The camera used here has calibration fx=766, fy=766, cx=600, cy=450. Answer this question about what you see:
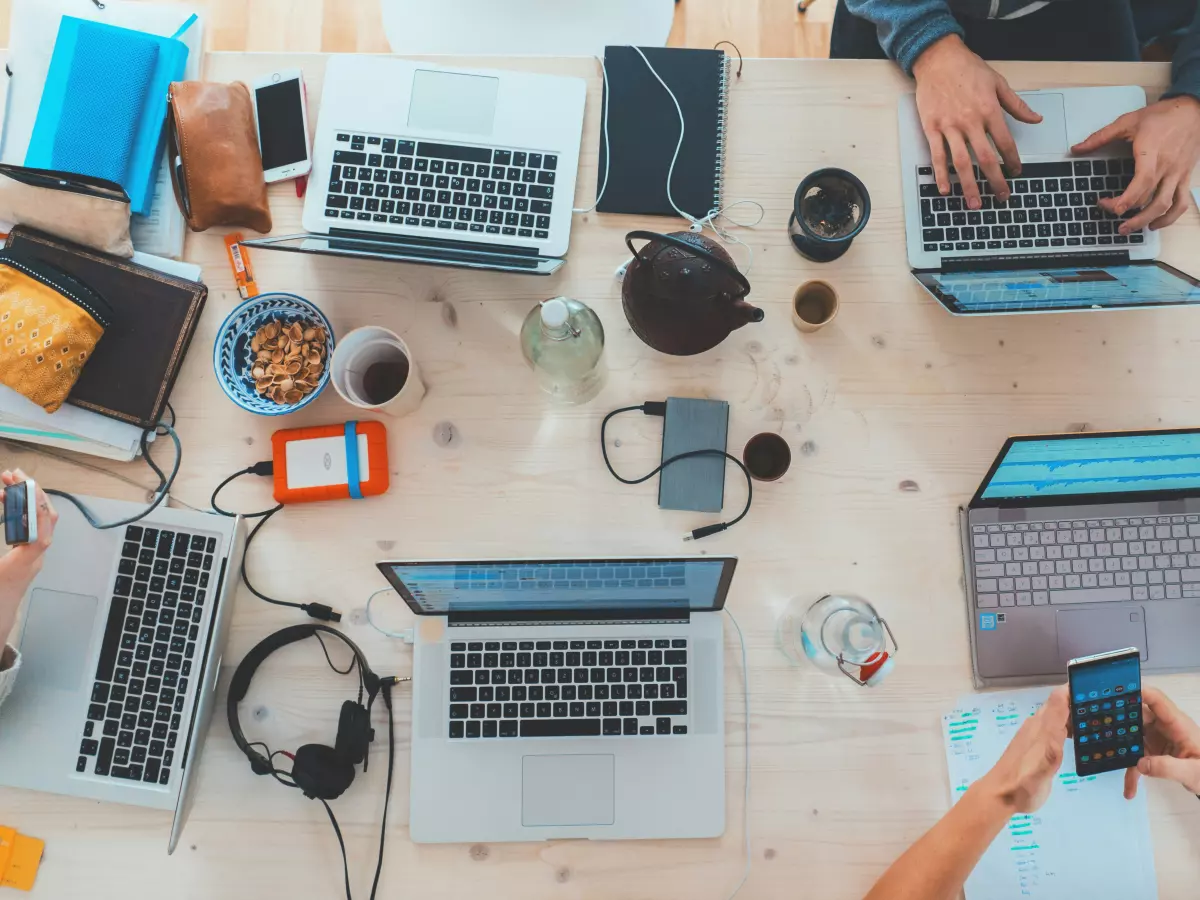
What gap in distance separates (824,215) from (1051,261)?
31 cm

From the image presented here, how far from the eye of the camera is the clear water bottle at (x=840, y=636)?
0.99 meters

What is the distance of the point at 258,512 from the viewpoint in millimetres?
1052

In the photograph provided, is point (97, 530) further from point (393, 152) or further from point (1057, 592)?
point (1057, 592)

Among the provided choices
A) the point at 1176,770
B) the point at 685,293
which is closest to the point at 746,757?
the point at 1176,770

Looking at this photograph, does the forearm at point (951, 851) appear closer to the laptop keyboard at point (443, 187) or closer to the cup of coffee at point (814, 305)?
the cup of coffee at point (814, 305)

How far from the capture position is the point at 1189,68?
1045 millimetres

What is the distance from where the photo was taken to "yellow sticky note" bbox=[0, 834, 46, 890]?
3.15 feet

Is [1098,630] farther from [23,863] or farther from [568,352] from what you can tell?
[23,863]

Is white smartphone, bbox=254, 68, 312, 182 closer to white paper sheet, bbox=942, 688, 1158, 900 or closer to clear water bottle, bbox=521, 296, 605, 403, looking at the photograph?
clear water bottle, bbox=521, 296, 605, 403

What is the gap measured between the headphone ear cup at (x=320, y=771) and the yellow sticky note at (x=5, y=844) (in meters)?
0.38

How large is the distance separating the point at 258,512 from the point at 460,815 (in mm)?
484

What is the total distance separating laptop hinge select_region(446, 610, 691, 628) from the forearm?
1.23 feet

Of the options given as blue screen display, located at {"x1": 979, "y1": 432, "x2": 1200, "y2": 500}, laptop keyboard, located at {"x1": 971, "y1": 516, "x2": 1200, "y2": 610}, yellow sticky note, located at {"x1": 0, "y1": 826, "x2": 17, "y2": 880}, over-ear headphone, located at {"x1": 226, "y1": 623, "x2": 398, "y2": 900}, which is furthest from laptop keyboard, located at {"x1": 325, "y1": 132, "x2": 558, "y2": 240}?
yellow sticky note, located at {"x1": 0, "y1": 826, "x2": 17, "y2": 880}

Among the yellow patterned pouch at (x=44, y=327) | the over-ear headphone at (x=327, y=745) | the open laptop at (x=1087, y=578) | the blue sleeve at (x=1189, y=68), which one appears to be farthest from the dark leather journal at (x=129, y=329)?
the blue sleeve at (x=1189, y=68)
